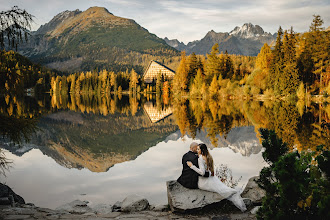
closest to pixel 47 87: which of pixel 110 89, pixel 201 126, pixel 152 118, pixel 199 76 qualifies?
pixel 110 89

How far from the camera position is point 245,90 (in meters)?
62.8

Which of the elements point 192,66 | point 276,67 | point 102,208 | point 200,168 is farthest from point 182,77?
point 200,168

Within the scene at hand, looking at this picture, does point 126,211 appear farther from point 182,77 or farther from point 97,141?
point 182,77

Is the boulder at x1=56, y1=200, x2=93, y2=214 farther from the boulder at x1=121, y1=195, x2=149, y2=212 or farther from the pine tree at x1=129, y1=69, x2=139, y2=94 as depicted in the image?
the pine tree at x1=129, y1=69, x2=139, y2=94

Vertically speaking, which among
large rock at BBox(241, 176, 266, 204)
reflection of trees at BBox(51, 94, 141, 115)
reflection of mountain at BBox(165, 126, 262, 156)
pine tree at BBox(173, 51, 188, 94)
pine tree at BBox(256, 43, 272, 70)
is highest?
pine tree at BBox(256, 43, 272, 70)

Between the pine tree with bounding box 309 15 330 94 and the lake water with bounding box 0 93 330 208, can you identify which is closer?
the lake water with bounding box 0 93 330 208

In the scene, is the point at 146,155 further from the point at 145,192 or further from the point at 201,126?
the point at 201,126

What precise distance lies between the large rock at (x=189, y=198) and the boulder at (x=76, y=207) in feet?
8.42

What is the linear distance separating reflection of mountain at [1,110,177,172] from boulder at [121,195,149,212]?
3.91 metres

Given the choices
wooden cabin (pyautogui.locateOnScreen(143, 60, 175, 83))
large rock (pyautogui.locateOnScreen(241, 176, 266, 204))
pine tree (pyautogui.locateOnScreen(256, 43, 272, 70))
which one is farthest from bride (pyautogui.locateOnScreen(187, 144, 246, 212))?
wooden cabin (pyautogui.locateOnScreen(143, 60, 175, 83))

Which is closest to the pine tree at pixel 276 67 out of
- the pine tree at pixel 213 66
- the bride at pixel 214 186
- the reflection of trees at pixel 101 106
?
the pine tree at pixel 213 66

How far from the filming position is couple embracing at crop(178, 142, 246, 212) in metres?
8.71

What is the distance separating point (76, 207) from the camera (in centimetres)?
980

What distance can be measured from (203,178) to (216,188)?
1.41ft
